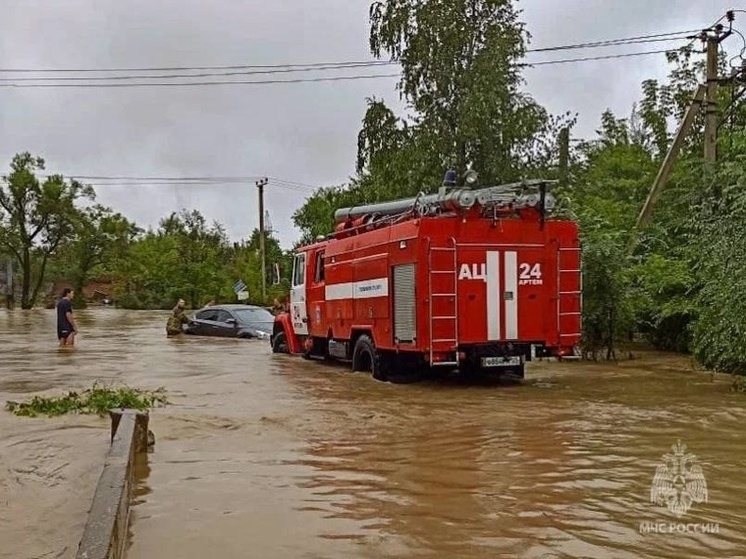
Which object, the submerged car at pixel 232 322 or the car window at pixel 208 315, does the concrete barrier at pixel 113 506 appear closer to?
the submerged car at pixel 232 322

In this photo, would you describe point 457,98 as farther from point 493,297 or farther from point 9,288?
point 9,288

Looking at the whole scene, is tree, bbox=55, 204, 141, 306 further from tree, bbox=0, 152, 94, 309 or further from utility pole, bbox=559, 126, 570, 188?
utility pole, bbox=559, 126, 570, 188

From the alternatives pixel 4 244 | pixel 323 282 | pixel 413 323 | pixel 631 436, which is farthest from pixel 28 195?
pixel 631 436

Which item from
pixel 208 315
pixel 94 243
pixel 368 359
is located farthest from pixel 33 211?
pixel 368 359

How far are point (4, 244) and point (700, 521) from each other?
6630cm

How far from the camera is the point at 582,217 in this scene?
20.4 metres

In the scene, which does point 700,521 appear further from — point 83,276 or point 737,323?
point 83,276

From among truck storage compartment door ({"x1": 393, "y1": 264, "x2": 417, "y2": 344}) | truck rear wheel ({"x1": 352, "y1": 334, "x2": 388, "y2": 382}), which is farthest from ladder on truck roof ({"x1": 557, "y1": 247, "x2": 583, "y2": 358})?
truck rear wheel ({"x1": 352, "y1": 334, "x2": 388, "y2": 382})

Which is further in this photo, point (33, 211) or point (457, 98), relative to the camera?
point (33, 211)

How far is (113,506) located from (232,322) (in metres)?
24.0

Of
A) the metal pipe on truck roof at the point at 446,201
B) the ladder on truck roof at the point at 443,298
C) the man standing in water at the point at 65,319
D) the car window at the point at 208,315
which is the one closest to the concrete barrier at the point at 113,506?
the ladder on truck roof at the point at 443,298

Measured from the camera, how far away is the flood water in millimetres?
5859

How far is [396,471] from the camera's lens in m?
8.04

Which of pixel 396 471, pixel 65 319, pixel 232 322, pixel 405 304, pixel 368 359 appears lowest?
pixel 396 471
